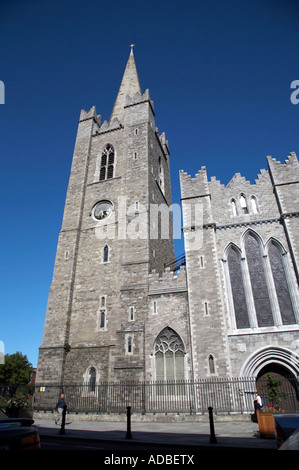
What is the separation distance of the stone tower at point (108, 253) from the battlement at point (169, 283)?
0.51 meters

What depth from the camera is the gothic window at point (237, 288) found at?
54.7ft

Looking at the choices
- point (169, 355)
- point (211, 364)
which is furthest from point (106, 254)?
point (211, 364)

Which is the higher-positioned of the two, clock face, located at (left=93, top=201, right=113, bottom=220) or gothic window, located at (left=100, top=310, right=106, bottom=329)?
clock face, located at (left=93, top=201, right=113, bottom=220)

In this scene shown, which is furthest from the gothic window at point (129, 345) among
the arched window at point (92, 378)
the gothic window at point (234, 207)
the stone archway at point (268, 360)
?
the gothic window at point (234, 207)

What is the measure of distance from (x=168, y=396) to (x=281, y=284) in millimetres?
8954

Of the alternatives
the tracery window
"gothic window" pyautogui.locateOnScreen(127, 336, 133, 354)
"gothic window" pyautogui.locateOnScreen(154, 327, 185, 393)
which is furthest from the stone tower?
the tracery window

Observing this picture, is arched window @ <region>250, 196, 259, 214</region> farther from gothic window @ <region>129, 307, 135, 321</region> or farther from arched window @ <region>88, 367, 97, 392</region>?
arched window @ <region>88, 367, 97, 392</region>

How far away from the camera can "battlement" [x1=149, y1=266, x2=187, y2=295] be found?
59.1ft

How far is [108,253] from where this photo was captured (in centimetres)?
2194

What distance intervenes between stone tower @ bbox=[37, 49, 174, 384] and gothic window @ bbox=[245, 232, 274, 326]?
657cm

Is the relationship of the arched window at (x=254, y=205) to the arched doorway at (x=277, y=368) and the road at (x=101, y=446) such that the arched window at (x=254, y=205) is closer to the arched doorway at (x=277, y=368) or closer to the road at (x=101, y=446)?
the arched doorway at (x=277, y=368)

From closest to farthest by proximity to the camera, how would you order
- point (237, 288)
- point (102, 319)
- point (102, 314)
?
point (237, 288) < point (102, 319) < point (102, 314)

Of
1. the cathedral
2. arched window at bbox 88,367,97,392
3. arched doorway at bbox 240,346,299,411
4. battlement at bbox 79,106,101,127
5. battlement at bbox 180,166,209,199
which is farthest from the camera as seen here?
battlement at bbox 79,106,101,127

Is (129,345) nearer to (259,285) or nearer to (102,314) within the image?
(102,314)
